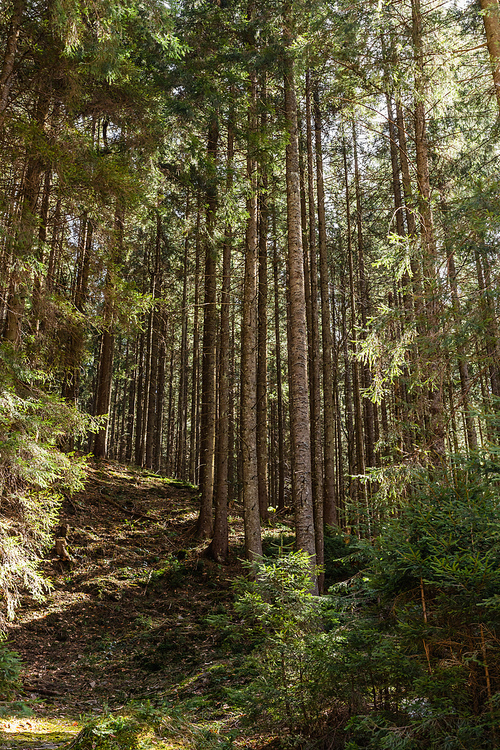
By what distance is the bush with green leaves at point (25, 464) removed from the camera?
6711mm

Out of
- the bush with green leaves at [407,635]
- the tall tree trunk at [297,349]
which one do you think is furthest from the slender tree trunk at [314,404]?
the bush with green leaves at [407,635]

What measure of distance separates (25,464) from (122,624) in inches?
200

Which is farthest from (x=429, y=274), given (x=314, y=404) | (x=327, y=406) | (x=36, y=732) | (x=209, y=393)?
(x=314, y=404)

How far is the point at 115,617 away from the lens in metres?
10.2

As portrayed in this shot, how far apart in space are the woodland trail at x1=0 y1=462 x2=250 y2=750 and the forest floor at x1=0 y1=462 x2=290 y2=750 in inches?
0.9

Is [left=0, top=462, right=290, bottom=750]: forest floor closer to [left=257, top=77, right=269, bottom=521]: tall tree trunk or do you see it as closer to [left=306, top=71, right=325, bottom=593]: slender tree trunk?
[left=257, top=77, right=269, bottom=521]: tall tree trunk

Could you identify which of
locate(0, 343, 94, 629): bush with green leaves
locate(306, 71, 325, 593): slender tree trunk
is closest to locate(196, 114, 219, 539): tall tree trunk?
locate(306, 71, 325, 593): slender tree trunk

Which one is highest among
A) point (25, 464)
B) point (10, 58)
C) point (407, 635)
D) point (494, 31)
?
point (494, 31)

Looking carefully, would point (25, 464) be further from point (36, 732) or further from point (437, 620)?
point (437, 620)

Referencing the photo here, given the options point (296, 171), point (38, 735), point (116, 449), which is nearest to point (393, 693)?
point (38, 735)

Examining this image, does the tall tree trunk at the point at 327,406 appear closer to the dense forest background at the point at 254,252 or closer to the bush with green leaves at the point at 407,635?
the dense forest background at the point at 254,252

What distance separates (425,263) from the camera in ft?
22.8

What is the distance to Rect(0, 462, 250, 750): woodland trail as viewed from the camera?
669 centimetres

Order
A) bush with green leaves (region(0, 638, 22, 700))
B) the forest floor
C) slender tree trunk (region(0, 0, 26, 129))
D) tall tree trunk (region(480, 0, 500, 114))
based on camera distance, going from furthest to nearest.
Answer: slender tree trunk (region(0, 0, 26, 129)) → tall tree trunk (region(480, 0, 500, 114)) → the forest floor → bush with green leaves (region(0, 638, 22, 700))
